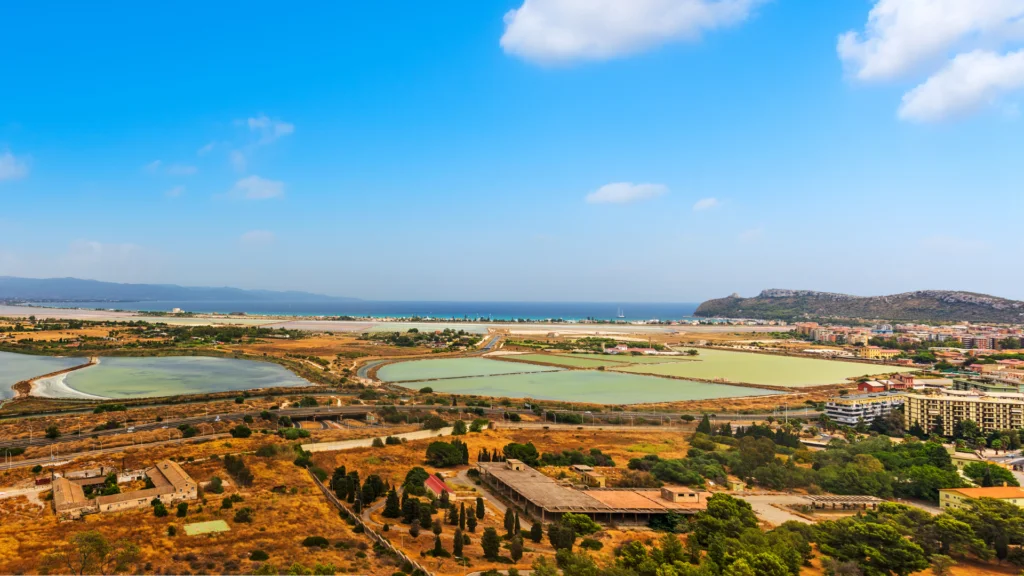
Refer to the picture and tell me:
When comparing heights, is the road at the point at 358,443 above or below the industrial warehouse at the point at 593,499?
below

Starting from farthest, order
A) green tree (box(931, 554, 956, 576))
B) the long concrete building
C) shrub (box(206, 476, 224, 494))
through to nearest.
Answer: shrub (box(206, 476, 224, 494)), the long concrete building, green tree (box(931, 554, 956, 576))

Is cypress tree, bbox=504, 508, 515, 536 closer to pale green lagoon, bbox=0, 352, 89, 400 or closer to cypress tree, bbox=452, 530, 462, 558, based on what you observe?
cypress tree, bbox=452, 530, 462, 558

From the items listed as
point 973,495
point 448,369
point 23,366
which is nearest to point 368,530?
point 973,495

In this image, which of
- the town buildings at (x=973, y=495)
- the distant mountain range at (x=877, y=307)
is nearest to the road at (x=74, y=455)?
the town buildings at (x=973, y=495)

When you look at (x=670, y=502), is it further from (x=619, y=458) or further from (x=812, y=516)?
(x=619, y=458)

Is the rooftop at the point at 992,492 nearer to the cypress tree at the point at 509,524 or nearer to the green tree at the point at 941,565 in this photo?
the green tree at the point at 941,565

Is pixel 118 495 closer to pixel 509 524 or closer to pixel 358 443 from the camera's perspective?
pixel 358 443

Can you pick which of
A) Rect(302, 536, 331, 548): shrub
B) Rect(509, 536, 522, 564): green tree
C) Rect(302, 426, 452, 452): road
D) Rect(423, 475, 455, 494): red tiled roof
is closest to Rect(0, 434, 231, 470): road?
Rect(302, 426, 452, 452): road
